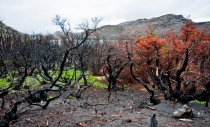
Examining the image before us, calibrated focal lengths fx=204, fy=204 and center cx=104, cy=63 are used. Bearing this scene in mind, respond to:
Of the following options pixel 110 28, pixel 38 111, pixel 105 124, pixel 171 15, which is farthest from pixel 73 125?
pixel 171 15

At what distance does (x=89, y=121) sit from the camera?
8969 mm

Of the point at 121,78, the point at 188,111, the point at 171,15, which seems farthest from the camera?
the point at 171,15

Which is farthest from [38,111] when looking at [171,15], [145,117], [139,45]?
[171,15]

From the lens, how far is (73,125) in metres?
8.47

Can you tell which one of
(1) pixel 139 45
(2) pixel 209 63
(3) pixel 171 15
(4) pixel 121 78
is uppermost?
(3) pixel 171 15

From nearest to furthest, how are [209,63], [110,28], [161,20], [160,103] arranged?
[160,103], [209,63], [110,28], [161,20]

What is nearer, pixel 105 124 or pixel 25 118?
pixel 105 124

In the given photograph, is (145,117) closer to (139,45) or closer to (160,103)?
(160,103)

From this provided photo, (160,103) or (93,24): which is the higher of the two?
(93,24)

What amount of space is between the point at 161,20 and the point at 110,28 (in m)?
41.8

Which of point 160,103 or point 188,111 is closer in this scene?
point 188,111

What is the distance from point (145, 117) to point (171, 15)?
170 meters

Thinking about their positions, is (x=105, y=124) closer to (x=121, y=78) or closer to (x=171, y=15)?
(x=121, y=78)

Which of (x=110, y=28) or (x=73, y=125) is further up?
(x=110, y=28)
